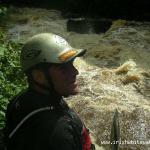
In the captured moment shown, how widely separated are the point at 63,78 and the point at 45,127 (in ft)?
1.03

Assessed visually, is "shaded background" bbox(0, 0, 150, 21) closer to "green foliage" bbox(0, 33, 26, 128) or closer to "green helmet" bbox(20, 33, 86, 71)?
"green foliage" bbox(0, 33, 26, 128)

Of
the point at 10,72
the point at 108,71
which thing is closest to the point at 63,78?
the point at 10,72

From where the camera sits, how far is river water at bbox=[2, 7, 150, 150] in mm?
6391

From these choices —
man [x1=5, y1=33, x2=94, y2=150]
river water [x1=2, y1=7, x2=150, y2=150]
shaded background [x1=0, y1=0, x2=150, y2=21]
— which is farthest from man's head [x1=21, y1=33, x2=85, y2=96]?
shaded background [x1=0, y1=0, x2=150, y2=21]

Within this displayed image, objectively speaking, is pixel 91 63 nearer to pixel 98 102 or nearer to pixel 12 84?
pixel 98 102

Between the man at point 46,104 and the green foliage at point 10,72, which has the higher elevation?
the man at point 46,104

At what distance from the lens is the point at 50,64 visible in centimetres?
241

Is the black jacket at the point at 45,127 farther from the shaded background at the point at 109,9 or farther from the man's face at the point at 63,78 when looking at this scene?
the shaded background at the point at 109,9

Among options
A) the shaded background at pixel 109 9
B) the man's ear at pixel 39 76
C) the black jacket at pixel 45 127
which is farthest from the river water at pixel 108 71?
the man's ear at pixel 39 76

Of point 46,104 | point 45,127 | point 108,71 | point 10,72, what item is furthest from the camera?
point 108,71

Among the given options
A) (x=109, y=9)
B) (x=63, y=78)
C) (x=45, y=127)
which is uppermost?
(x=63, y=78)

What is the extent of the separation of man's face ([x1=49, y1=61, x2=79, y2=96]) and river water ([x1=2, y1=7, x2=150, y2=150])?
12.3ft

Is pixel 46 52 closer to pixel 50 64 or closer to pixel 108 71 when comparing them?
pixel 50 64

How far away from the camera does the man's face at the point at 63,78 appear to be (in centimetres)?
239
